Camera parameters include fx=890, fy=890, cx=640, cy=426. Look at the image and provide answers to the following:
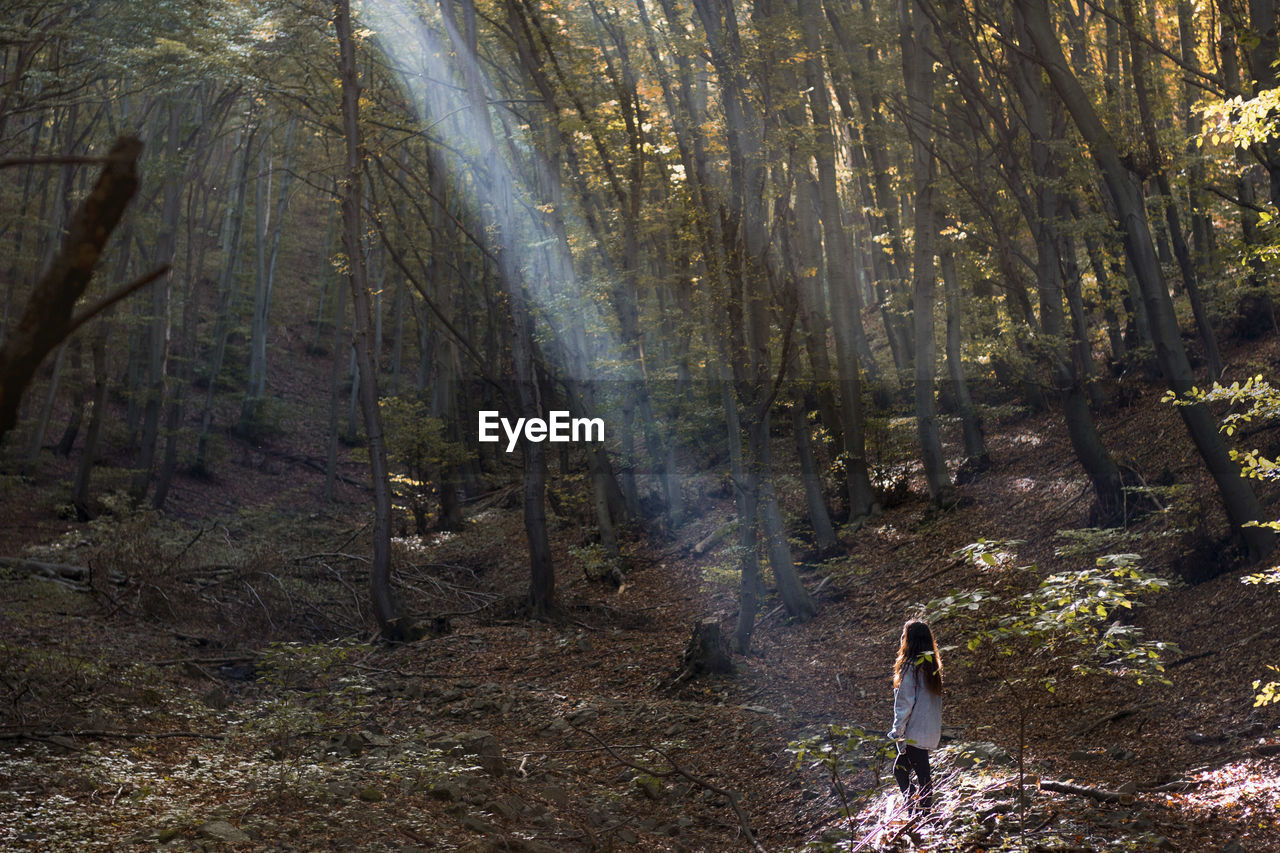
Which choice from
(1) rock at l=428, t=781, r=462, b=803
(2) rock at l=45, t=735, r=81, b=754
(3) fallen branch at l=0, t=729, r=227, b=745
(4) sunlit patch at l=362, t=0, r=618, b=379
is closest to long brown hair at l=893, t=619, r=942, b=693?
(1) rock at l=428, t=781, r=462, b=803

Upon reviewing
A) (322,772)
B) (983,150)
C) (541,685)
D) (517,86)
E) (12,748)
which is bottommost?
(541,685)

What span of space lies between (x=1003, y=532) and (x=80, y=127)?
2604 centimetres

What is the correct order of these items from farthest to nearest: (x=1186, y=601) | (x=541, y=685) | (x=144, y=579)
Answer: (x=144, y=579)
(x=541, y=685)
(x=1186, y=601)

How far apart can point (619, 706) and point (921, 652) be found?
4.21m

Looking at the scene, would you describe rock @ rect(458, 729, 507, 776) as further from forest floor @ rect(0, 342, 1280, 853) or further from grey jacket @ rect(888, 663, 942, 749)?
grey jacket @ rect(888, 663, 942, 749)

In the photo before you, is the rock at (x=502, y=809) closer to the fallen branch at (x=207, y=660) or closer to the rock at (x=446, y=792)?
the rock at (x=446, y=792)

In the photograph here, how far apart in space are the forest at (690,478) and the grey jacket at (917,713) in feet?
0.70

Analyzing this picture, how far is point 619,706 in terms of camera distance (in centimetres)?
903

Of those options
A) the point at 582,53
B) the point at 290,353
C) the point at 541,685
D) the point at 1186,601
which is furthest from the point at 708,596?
the point at 290,353

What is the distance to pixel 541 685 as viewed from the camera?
10.5m

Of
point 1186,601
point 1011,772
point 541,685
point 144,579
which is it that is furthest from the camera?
point 144,579

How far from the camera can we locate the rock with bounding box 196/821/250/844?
4859mm

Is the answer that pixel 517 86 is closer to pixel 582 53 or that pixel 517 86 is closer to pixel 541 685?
pixel 582 53

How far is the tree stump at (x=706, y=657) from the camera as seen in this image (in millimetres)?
9734
